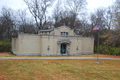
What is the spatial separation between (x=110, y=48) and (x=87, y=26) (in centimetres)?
1627

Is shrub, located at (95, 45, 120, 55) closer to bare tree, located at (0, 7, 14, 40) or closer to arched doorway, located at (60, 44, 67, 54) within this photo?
arched doorway, located at (60, 44, 67, 54)

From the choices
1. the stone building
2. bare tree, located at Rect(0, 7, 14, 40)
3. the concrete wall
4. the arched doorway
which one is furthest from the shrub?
bare tree, located at Rect(0, 7, 14, 40)

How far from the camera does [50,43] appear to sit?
24.0 meters

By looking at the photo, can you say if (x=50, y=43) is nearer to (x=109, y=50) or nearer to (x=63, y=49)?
(x=63, y=49)

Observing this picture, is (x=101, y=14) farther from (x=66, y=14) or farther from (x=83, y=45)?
(x=83, y=45)

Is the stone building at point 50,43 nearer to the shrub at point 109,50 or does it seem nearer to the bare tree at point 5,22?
the shrub at point 109,50

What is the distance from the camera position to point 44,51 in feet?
77.0

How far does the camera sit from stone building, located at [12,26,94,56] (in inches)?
888

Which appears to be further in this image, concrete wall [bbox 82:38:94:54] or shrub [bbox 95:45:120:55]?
concrete wall [bbox 82:38:94:54]

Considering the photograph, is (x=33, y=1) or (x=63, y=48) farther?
(x=33, y=1)

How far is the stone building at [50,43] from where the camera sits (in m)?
22.6

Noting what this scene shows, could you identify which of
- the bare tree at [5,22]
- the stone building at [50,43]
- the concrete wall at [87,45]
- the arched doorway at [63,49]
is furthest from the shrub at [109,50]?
the bare tree at [5,22]

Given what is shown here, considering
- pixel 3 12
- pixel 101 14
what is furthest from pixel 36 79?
pixel 101 14

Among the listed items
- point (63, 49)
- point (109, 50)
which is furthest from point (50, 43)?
point (109, 50)
